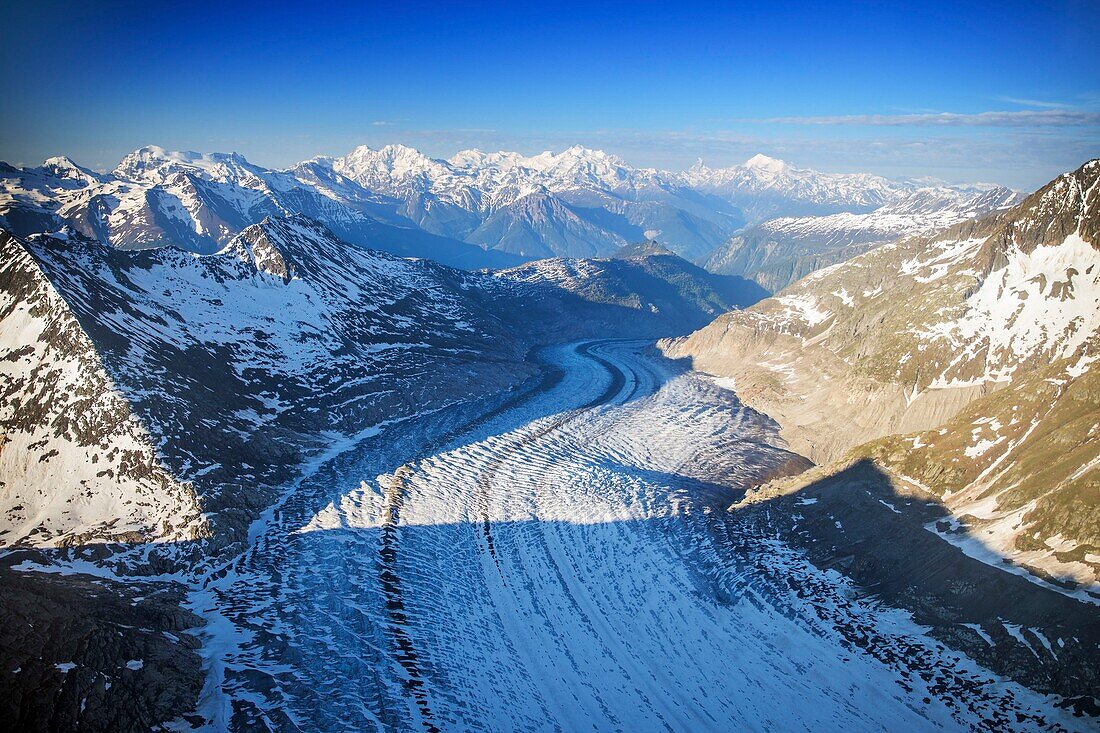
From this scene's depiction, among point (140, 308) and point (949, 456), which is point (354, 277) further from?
point (949, 456)

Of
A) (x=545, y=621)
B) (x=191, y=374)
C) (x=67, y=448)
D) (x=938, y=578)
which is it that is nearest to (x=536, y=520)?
(x=545, y=621)

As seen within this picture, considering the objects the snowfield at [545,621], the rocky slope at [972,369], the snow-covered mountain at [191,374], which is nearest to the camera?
the snowfield at [545,621]

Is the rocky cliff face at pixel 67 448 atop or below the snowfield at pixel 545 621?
atop

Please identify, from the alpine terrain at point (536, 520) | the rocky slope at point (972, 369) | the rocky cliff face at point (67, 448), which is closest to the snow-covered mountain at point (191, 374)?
the rocky cliff face at point (67, 448)

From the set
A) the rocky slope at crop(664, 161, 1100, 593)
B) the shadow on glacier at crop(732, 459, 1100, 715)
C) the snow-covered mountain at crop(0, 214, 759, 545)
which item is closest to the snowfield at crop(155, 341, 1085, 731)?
the shadow on glacier at crop(732, 459, 1100, 715)

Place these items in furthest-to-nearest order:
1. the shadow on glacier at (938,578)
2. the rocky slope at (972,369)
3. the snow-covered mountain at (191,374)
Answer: the snow-covered mountain at (191,374), the rocky slope at (972,369), the shadow on glacier at (938,578)

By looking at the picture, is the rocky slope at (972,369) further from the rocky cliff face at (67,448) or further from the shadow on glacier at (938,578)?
the rocky cliff face at (67,448)

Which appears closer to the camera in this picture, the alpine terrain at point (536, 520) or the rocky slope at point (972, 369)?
the alpine terrain at point (536, 520)

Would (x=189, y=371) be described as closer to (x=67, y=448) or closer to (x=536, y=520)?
(x=67, y=448)

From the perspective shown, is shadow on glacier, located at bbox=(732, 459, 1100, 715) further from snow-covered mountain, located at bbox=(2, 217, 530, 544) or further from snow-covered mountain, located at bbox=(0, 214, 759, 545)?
snow-covered mountain, located at bbox=(2, 217, 530, 544)
